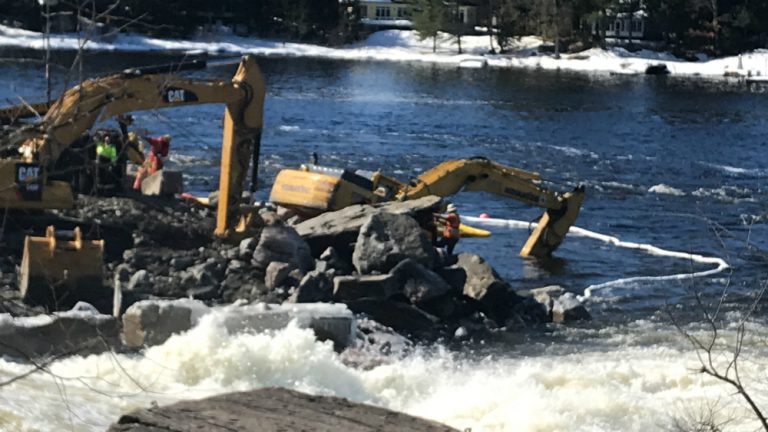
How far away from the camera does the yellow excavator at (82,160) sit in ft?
60.8

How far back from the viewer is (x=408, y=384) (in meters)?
16.3

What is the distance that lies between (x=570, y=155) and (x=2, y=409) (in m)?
36.5

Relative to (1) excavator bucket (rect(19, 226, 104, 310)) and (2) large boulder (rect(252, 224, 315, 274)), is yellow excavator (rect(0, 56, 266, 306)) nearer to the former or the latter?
(1) excavator bucket (rect(19, 226, 104, 310))

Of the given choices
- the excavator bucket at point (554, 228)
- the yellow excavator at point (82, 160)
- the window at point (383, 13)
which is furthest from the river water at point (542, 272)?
the window at point (383, 13)

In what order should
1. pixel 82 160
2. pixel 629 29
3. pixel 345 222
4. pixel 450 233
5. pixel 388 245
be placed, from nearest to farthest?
1. pixel 82 160
2. pixel 388 245
3. pixel 345 222
4. pixel 450 233
5. pixel 629 29

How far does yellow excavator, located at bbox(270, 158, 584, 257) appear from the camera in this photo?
79.5ft

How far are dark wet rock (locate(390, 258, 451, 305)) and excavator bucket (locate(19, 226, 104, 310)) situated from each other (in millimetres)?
4154

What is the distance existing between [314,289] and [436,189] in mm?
5947

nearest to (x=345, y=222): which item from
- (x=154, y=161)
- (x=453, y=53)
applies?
(x=154, y=161)

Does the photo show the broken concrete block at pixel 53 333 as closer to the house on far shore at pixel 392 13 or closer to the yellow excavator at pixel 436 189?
the yellow excavator at pixel 436 189

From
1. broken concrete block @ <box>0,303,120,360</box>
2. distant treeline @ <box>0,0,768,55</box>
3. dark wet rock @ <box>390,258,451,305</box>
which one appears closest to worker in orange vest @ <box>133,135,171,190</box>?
dark wet rock @ <box>390,258,451,305</box>

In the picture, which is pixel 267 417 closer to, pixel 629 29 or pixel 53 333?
pixel 53 333

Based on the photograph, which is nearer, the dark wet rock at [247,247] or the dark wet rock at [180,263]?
the dark wet rock at [180,263]

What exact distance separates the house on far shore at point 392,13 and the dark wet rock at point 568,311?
106 metres
